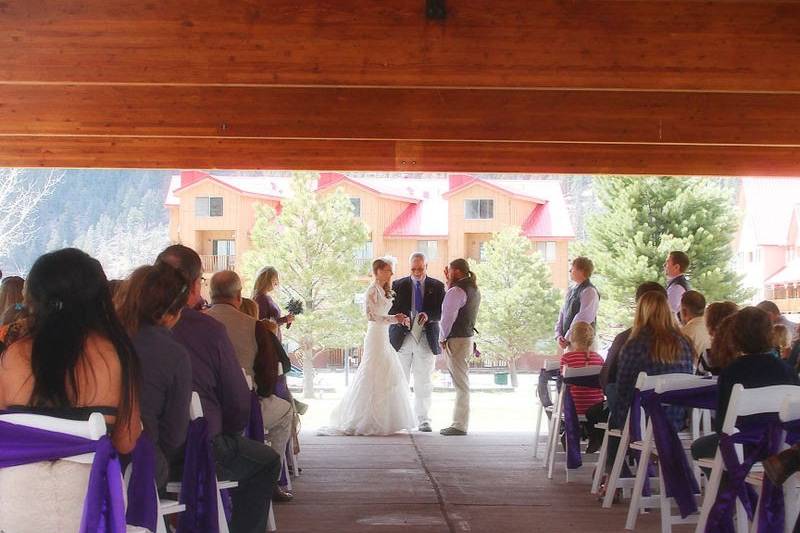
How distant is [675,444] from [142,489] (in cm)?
284

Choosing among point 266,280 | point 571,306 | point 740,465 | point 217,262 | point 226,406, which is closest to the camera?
point 740,465

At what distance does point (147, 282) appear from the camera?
397 cm

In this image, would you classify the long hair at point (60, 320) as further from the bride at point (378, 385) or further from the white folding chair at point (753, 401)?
the bride at point (378, 385)

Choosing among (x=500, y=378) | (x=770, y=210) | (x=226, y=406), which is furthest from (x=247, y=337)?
(x=770, y=210)

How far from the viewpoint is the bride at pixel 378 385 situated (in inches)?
407

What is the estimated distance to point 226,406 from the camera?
4.57m

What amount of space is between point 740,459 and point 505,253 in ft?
105

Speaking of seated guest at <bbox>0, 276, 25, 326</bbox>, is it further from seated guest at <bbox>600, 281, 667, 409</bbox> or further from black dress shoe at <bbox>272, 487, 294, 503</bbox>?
seated guest at <bbox>600, 281, 667, 409</bbox>

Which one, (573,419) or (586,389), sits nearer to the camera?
(573,419)

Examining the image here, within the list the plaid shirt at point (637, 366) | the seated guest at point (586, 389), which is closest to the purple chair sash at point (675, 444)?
the plaid shirt at point (637, 366)

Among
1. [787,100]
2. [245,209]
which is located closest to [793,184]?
[245,209]

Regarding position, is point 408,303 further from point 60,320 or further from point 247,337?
point 60,320

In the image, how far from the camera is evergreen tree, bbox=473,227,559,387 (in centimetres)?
3656

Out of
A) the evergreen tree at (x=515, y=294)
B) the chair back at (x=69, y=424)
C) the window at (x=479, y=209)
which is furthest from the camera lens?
the window at (x=479, y=209)
